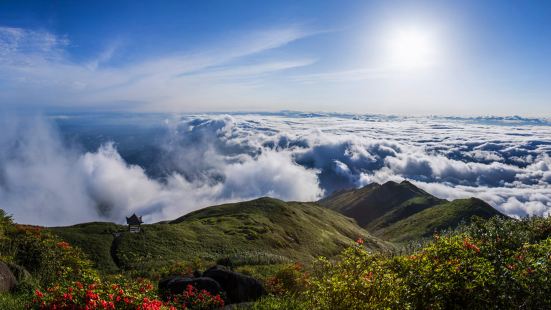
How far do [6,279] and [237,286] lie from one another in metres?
15.4

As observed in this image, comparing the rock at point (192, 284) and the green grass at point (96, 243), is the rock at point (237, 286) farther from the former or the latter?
the green grass at point (96, 243)

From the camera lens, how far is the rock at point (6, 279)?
22344 mm

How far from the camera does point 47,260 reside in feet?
97.5

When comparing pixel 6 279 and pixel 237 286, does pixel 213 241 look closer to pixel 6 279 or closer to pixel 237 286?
pixel 237 286

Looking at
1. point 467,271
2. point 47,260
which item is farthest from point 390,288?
point 47,260

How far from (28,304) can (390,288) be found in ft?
56.1

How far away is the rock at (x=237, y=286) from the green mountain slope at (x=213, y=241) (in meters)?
34.9

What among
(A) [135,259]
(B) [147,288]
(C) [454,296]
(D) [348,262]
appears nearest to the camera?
(C) [454,296]

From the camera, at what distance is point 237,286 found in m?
26.7

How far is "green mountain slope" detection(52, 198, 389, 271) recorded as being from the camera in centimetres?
7056

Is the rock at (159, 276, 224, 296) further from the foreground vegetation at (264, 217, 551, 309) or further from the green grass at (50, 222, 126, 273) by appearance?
the green grass at (50, 222, 126, 273)

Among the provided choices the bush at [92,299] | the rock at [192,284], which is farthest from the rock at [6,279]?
the rock at [192,284]

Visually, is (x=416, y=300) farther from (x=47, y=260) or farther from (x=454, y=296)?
(x=47, y=260)

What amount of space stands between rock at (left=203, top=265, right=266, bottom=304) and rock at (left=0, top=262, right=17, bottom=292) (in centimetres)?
1312
